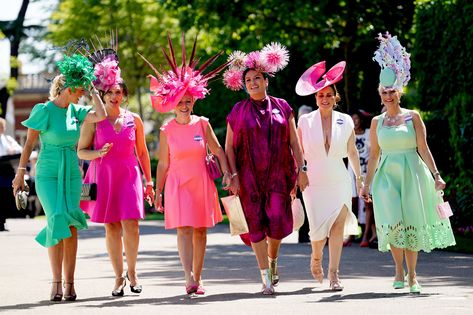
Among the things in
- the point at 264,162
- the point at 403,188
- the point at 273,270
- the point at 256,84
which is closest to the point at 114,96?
the point at 256,84

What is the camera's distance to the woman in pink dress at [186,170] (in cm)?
1220

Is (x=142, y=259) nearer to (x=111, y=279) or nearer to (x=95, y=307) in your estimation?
(x=111, y=279)

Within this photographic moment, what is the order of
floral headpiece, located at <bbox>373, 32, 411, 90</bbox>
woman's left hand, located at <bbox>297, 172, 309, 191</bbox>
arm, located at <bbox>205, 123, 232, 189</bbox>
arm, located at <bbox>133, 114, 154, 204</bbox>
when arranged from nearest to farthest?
arm, located at <bbox>205, 123, 232, 189</bbox>
woman's left hand, located at <bbox>297, 172, 309, 191</bbox>
arm, located at <bbox>133, 114, 154, 204</bbox>
floral headpiece, located at <bbox>373, 32, 411, 90</bbox>

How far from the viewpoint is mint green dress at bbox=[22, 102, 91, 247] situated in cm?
1195

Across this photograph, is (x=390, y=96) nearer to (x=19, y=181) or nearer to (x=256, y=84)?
(x=256, y=84)

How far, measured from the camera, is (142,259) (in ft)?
55.8

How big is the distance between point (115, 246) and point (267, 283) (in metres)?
1.42

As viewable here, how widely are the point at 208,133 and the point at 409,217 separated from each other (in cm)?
195

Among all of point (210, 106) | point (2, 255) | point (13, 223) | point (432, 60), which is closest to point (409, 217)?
point (2, 255)

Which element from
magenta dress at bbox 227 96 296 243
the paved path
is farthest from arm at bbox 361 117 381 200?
the paved path

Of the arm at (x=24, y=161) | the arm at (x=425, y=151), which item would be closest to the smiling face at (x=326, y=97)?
the arm at (x=425, y=151)

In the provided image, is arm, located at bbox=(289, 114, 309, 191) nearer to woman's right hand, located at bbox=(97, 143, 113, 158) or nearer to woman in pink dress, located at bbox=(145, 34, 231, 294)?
woman in pink dress, located at bbox=(145, 34, 231, 294)

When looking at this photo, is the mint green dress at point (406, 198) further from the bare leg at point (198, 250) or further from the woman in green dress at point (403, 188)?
the bare leg at point (198, 250)

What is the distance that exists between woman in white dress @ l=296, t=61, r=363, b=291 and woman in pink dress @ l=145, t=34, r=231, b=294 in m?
1.05
